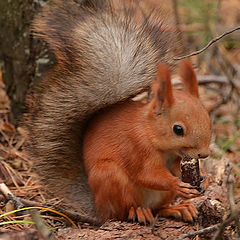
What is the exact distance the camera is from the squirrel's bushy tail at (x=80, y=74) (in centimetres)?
227

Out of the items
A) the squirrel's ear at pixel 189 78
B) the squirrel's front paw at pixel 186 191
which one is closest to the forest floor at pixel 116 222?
the squirrel's front paw at pixel 186 191

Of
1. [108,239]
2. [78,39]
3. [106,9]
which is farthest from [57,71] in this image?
[108,239]

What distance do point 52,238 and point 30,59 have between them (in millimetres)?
1414

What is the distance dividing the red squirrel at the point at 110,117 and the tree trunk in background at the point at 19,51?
526 millimetres

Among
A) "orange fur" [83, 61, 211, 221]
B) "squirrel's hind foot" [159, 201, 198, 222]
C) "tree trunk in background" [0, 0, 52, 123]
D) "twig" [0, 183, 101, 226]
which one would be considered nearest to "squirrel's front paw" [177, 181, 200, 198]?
"orange fur" [83, 61, 211, 221]

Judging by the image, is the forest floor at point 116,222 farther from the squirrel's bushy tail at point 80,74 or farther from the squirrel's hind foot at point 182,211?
the squirrel's bushy tail at point 80,74

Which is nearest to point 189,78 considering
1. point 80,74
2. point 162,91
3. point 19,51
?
point 162,91

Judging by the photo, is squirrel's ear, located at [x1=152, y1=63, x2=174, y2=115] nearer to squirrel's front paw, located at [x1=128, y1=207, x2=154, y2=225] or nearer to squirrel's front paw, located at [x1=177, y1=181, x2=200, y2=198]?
squirrel's front paw, located at [x1=177, y1=181, x2=200, y2=198]

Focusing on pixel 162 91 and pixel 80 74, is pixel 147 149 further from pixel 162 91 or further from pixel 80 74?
pixel 80 74

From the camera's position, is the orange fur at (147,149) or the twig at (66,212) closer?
the orange fur at (147,149)

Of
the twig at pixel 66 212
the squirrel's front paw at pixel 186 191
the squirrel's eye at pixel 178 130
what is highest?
the squirrel's eye at pixel 178 130

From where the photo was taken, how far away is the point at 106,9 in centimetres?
237

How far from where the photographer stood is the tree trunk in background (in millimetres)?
2977

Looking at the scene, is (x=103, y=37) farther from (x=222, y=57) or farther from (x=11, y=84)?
(x=222, y=57)
